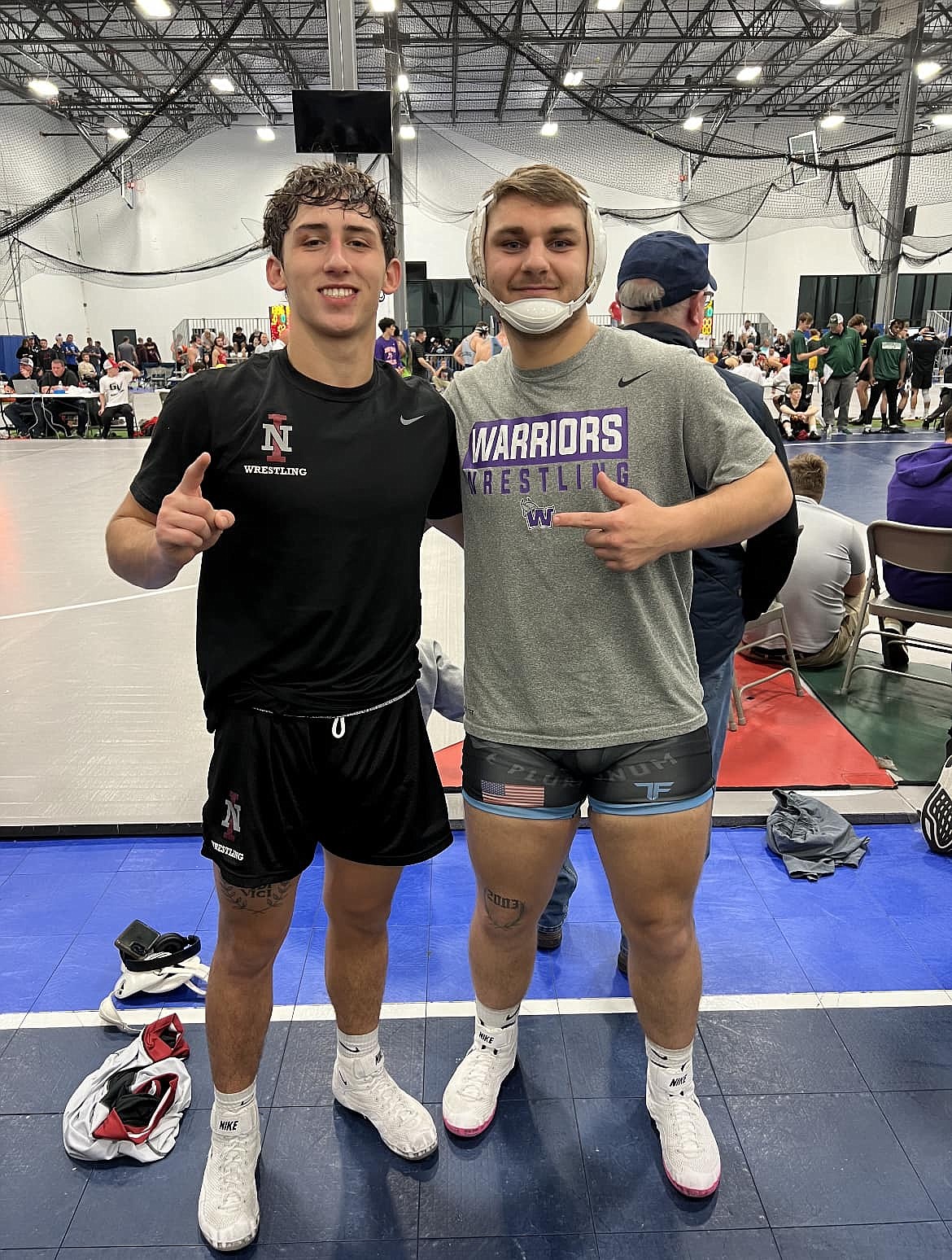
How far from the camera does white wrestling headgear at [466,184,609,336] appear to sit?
1.49 m

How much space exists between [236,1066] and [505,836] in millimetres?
711

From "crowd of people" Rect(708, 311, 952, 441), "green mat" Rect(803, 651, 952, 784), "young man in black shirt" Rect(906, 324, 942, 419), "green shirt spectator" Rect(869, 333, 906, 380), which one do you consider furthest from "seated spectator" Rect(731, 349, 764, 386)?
"green mat" Rect(803, 651, 952, 784)

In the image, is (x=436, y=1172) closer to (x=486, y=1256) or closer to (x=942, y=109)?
(x=486, y=1256)

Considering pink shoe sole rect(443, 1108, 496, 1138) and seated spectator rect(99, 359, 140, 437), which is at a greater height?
seated spectator rect(99, 359, 140, 437)

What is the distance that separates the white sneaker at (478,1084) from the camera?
1.95 meters

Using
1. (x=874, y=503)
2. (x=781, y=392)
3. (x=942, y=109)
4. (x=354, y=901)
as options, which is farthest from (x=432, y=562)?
(x=942, y=109)

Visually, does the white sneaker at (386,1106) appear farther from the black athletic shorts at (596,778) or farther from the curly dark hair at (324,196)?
the curly dark hair at (324,196)

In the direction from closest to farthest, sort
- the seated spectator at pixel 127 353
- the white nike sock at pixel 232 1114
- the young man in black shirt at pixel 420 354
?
the white nike sock at pixel 232 1114
the young man in black shirt at pixel 420 354
the seated spectator at pixel 127 353

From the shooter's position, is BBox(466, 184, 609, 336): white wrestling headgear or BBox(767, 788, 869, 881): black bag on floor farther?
BBox(767, 788, 869, 881): black bag on floor

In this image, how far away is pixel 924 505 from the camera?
4035 millimetres

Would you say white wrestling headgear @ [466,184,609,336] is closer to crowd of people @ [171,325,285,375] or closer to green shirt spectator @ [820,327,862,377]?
green shirt spectator @ [820,327,862,377]

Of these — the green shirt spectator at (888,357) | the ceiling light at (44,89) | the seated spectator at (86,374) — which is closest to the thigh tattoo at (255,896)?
the ceiling light at (44,89)

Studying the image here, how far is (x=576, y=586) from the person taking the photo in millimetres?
1568

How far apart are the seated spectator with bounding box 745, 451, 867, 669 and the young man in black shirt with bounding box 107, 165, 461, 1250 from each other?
276 centimetres
